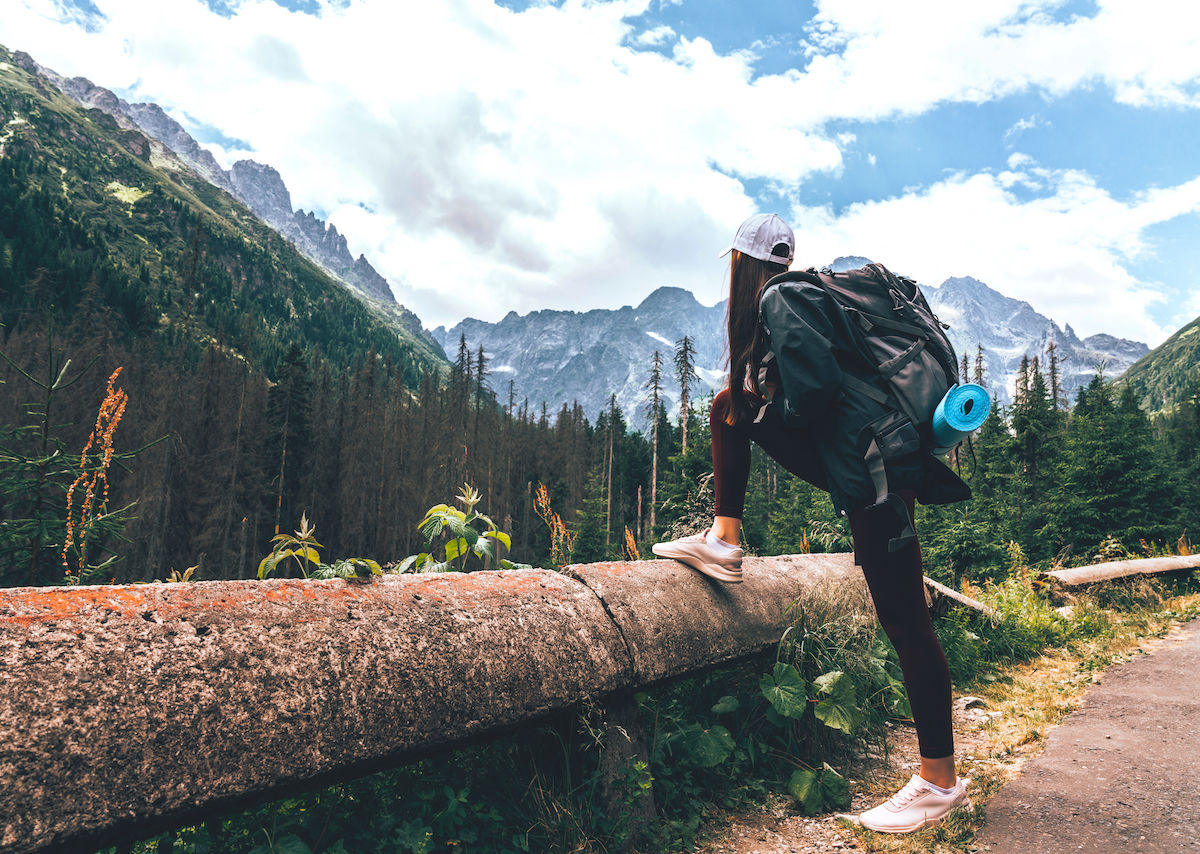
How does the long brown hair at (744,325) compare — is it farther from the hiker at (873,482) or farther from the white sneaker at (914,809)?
the white sneaker at (914,809)

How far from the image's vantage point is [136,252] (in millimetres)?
110125

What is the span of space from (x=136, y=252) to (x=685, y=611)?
141057mm

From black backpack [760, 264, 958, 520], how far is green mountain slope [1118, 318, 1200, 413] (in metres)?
182

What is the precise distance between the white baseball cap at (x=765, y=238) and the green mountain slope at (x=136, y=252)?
4184cm

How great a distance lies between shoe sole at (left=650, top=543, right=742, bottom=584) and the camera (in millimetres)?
3076

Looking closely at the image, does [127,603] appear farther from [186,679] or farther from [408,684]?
A: [408,684]

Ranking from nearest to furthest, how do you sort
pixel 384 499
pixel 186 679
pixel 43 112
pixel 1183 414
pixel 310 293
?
pixel 186 679 < pixel 384 499 < pixel 1183 414 < pixel 43 112 < pixel 310 293

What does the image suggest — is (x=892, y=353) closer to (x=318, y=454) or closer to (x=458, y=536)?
(x=458, y=536)

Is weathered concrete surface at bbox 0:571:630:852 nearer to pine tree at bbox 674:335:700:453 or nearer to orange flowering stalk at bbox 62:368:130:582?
orange flowering stalk at bbox 62:368:130:582

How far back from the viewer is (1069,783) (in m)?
2.58

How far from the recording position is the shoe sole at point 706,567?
3.08 m

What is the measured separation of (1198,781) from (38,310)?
261 feet

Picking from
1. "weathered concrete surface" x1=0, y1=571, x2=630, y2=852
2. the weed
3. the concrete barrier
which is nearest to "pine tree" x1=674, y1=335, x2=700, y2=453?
the weed

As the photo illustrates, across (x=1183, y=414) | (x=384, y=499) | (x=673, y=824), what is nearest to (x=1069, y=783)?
(x=673, y=824)
